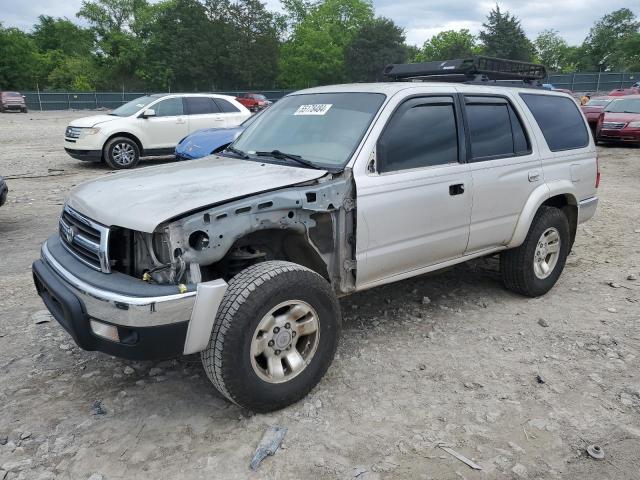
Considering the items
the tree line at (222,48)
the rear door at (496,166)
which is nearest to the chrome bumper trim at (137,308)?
the rear door at (496,166)

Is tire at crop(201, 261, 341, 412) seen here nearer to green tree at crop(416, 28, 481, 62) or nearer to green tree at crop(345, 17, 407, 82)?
green tree at crop(345, 17, 407, 82)

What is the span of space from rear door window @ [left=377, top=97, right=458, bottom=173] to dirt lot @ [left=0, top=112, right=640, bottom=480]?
1.32 metres

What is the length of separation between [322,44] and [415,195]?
70308 millimetres

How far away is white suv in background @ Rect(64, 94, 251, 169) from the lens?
11.6m

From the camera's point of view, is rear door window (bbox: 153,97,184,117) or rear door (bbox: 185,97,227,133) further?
rear door (bbox: 185,97,227,133)

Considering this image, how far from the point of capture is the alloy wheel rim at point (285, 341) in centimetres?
294

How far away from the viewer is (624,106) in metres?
16.0

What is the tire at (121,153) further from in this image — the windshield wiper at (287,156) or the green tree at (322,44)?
the green tree at (322,44)

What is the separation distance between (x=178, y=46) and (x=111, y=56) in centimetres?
1267

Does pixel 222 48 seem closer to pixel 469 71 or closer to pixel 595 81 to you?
pixel 595 81

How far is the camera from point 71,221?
3287 mm

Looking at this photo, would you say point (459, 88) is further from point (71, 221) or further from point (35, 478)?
point (35, 478)

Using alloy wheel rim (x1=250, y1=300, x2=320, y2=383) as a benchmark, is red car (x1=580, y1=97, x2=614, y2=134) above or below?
above

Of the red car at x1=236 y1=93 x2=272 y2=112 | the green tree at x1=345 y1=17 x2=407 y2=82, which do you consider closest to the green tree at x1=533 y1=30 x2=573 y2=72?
the green tree at x1=345 y1=17 x2=407 y2=82
